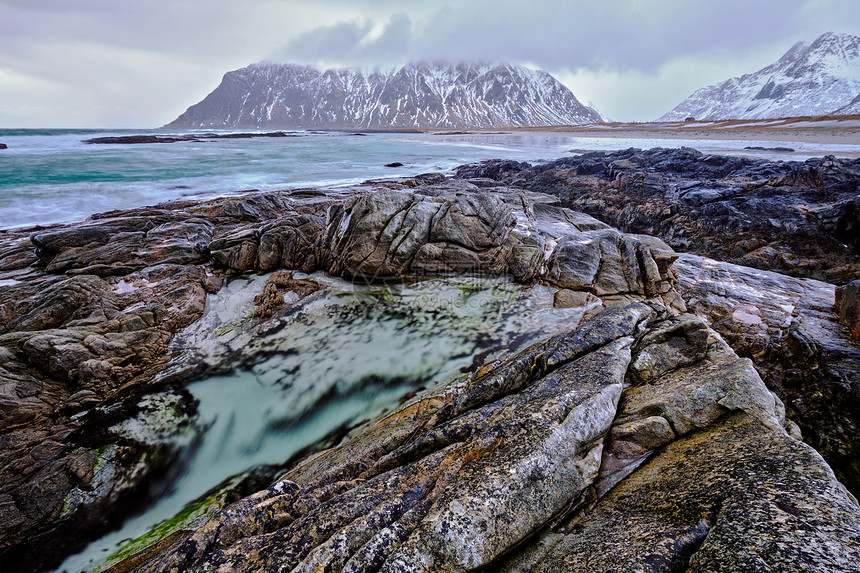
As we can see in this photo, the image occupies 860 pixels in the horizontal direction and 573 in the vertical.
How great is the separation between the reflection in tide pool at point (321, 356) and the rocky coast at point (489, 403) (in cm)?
26

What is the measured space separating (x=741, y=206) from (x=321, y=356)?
1692cm

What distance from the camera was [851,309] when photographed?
21.7 ft

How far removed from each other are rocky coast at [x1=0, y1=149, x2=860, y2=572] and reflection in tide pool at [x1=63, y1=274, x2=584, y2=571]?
0.26 metres

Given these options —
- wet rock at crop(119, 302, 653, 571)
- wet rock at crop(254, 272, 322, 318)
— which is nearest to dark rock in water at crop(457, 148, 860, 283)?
wet rock at crop(119, 302, 653, 571)

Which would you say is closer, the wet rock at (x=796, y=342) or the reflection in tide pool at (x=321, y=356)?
the wet rock at (x=796, y=342)

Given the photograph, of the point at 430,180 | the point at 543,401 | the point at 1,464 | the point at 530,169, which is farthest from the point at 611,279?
the point at 530,169

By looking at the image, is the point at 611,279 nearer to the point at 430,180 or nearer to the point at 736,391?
the point at 736,391

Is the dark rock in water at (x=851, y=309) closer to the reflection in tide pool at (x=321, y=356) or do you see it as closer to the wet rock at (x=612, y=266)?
the wet rock at (x=612, y=266)

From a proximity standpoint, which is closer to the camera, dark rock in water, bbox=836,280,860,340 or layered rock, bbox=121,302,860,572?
layered rock, bbox=121,302,860,572

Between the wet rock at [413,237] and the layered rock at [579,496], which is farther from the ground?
the wet rock at [413,237]

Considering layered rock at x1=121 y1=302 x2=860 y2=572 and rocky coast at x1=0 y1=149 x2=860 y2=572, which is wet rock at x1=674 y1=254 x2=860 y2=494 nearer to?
rocky coast at x1=0 y1=149 x2=860 y2=572

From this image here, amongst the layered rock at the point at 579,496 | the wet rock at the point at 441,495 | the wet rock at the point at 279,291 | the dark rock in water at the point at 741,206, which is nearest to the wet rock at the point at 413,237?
the wet rock at the point at 279,291

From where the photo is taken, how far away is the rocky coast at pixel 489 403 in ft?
8.66

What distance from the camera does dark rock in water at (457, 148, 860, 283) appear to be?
10.7 metres
